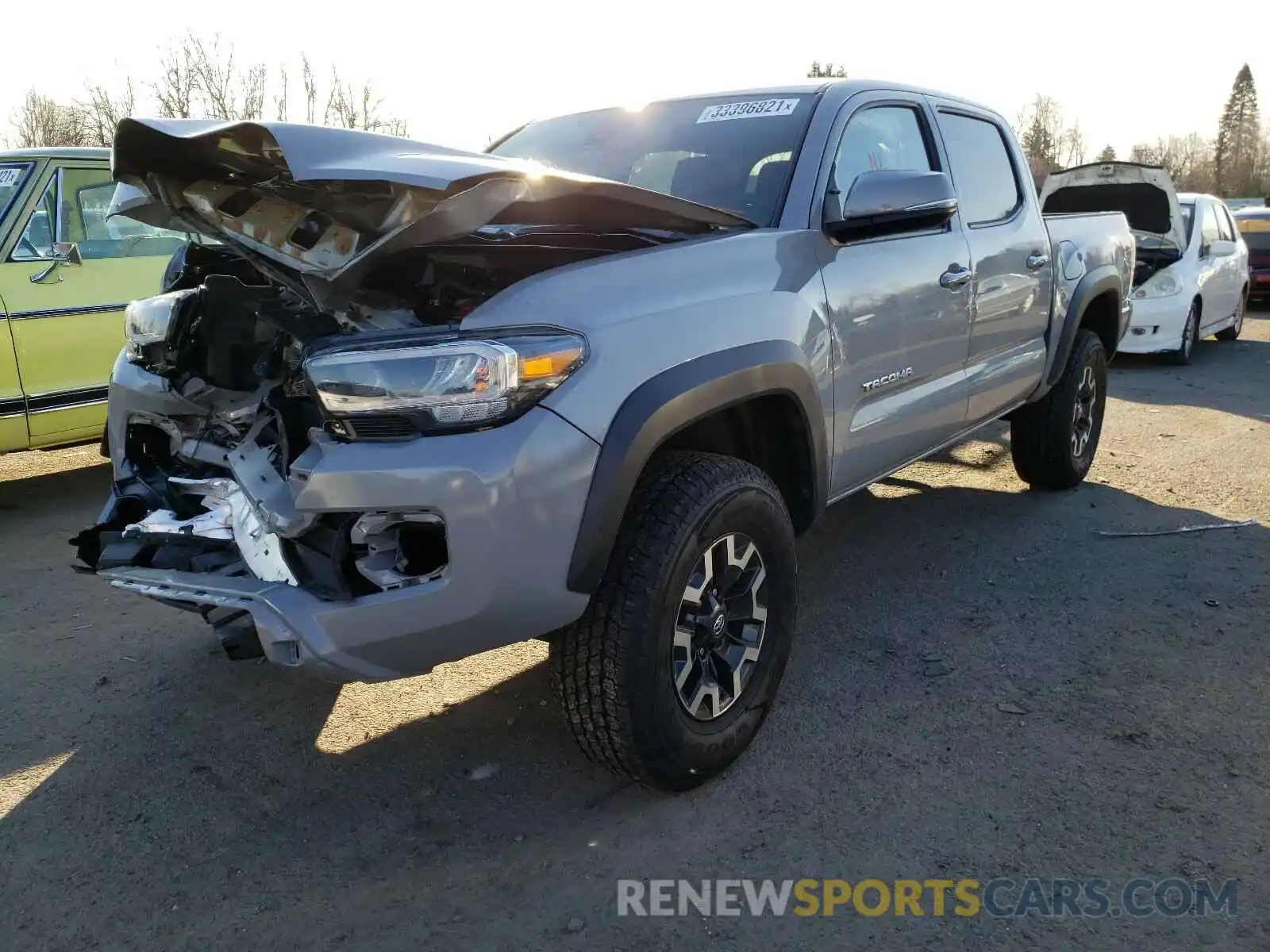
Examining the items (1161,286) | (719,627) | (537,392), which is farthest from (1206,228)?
(537,392)

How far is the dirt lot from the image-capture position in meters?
2.31

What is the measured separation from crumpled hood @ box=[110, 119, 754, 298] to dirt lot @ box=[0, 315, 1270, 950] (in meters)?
1.43

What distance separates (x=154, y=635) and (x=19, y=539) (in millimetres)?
1747

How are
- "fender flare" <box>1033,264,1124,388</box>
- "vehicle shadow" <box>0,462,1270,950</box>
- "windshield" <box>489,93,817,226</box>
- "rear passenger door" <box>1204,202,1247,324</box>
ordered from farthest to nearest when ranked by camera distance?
"rear passenger door" <box>1204,202,1247,324</box>
"fender flare" <box>1033,264,1124,388</box>
"windshield" <box>489,93,817,226</box>
"vehicle shadow" <box>0,462,1270,950</box>

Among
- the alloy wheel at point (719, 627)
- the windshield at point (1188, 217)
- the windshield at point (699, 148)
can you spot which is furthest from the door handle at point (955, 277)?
the windshield at point (1188, 217)

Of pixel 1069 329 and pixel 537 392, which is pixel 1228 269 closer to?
pixel 1069 329

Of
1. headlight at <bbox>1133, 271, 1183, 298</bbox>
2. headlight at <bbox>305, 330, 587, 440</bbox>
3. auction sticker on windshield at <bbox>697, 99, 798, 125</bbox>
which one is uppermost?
auction sticker on windshield at <bbox>697, 99, 798, 125</bbox>

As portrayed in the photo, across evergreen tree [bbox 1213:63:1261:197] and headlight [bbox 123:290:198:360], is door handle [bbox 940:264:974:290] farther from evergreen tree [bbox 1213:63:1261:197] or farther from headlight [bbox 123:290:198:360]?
evergreen tree [bbox 1213:63:1261:197]

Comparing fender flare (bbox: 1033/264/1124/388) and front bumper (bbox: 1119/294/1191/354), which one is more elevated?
fender flare (bbox: 1033/264/1124/388)

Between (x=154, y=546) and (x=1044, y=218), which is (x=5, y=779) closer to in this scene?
(x=154, y=546)

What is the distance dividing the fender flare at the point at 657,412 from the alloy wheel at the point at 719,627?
0.35 metres

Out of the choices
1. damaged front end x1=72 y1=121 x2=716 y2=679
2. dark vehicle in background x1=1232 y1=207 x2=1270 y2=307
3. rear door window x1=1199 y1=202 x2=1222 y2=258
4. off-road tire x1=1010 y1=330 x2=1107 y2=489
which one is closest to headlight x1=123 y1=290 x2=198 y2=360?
damaged front end x1=72 y1=121 x2=716 y2=679

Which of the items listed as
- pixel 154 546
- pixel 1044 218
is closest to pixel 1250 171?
pixel 1044 218

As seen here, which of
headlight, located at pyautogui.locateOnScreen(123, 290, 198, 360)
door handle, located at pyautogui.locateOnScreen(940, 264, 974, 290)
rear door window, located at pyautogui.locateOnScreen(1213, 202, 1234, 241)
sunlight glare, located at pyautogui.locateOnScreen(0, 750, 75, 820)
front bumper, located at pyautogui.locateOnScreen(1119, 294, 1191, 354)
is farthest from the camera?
rear door window, located at pyautogui.locateOnScreen(1213, 202, 1234, 241)
